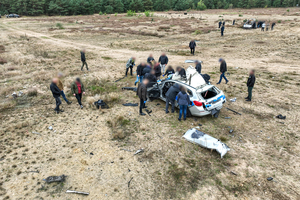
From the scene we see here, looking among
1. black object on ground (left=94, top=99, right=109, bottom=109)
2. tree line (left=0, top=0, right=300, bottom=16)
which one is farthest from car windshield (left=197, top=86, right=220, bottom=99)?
tree line (left=0, top=0, right=300, bottom=16)

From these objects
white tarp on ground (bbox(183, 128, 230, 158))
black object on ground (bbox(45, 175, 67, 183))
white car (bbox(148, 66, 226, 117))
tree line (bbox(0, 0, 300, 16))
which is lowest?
black object on ground (bbox(45, 175, 67, 183))

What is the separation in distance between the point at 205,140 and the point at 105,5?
85.6 meters

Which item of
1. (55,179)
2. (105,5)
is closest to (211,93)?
(55,179)

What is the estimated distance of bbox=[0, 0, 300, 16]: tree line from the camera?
6956cm

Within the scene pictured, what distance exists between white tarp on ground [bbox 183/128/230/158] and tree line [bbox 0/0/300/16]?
261 ft

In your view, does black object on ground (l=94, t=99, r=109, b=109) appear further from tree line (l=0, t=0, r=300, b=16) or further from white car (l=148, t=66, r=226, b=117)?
tree line (l=0, t=0, r=300, b=16)

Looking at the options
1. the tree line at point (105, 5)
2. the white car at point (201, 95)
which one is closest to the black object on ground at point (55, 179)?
the white car at point (201, 95)

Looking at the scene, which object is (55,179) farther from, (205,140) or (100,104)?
(205,140)

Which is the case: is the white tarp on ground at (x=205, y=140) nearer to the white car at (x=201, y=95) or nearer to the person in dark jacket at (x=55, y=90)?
the white car at (x=201, y=95)

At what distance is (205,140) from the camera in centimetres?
Result: 648

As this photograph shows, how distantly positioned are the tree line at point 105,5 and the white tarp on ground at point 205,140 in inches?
3130

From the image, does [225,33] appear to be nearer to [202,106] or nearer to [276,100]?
[276,100]

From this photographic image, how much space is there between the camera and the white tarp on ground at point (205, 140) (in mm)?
6160

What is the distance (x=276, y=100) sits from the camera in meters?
9.88
